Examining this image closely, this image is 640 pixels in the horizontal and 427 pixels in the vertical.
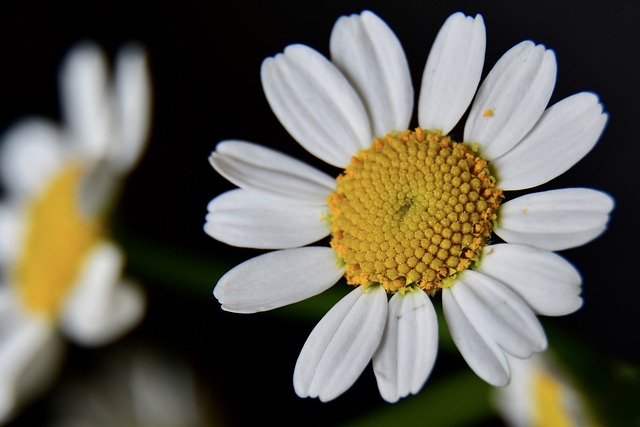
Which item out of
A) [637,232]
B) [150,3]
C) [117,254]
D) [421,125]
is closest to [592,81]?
[421,125]

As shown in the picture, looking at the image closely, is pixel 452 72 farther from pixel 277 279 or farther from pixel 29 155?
pixel 29 155

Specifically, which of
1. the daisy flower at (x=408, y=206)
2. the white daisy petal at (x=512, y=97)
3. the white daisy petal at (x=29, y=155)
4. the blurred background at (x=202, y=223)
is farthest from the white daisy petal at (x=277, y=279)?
the white daisy petal at (x=29, y=155)

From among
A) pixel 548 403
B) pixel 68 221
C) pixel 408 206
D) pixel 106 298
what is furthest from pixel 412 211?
pixel 68 221

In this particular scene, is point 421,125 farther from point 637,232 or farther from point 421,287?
point 637,232

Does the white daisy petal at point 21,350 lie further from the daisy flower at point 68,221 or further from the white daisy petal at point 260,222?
the white daisy petal at point 260,222

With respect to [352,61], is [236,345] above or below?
below
